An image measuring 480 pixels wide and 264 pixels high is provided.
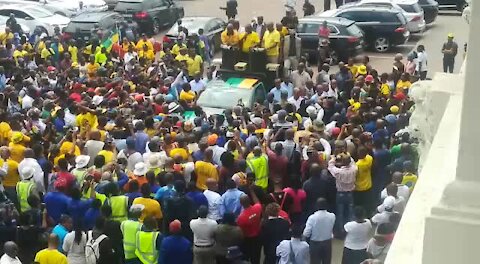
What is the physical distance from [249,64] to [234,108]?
102 inches

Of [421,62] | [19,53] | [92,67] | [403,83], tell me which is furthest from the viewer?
[19,53]

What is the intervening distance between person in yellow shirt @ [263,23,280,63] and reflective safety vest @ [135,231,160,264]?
8918mm

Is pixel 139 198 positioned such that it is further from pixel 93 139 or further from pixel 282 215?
pixel 93 139

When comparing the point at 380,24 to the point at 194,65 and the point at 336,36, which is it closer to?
the point at 336,36

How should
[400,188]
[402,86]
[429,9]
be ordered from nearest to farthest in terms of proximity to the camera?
[400,188]
[402,86]
[429,9]

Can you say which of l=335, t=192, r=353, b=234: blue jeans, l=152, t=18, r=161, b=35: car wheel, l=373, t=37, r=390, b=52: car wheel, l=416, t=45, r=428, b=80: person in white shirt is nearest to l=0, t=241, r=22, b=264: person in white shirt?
l=335, t=192, r=353, b=234: blue jeans

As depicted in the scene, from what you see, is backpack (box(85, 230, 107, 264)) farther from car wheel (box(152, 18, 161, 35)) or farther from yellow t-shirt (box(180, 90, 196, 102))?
car wheel (box(152, 18, 161, 35))

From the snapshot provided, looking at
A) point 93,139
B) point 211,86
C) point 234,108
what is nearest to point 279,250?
point 93,139

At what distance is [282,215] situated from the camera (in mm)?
9359

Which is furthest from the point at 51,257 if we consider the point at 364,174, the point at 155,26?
the point at 155,26

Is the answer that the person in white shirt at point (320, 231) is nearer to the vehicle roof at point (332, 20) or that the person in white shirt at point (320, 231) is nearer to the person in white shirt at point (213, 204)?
the person in white shirt at point (213, 204)

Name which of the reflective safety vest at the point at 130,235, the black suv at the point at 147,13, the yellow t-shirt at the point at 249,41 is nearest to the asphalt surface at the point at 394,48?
the black suv at the point at 147,13

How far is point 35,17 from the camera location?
25562 mm

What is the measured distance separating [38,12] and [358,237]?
775 inches
